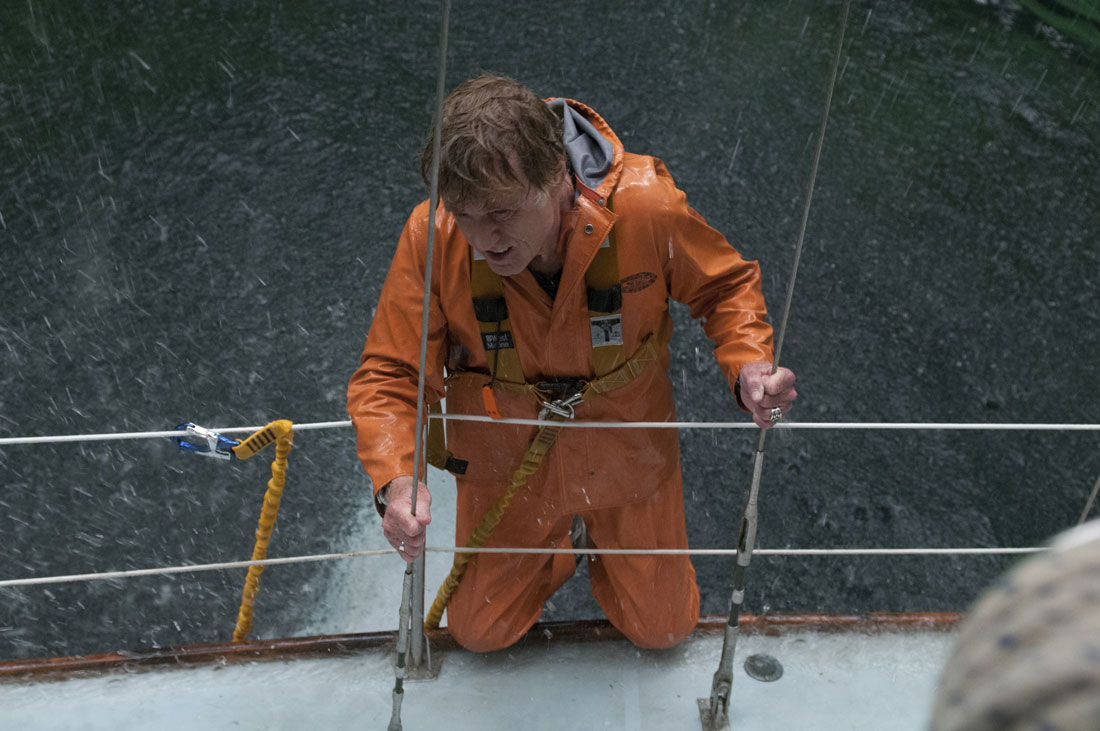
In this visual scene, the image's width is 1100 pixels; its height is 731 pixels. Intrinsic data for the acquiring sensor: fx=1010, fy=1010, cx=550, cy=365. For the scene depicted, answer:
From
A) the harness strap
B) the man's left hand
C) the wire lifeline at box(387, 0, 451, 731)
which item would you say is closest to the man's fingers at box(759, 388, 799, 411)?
the man's left hand

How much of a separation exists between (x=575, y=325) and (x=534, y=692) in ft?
2.21

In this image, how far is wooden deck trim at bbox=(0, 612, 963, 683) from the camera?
1.79 m

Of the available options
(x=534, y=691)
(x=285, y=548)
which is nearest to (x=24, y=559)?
(x=285, y=548)

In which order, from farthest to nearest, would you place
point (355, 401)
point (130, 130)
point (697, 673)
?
1. point (130, 130)
2. point (697, 673)
3. point (355, 401)

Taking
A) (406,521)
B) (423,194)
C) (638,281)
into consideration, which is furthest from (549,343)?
(423,194)

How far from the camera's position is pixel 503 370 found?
1.71 metres

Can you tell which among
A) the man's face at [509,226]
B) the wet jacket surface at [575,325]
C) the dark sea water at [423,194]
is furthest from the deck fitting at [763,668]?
the dark sea water at [423,194]

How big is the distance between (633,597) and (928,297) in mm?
2932

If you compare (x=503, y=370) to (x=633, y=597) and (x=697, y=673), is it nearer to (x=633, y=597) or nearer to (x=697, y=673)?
(x=633, y=597)

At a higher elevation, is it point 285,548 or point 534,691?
point 534,691

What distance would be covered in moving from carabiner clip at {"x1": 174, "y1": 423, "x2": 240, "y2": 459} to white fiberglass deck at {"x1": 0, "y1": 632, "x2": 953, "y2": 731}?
0.42m

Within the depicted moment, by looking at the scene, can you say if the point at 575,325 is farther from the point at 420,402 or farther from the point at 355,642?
the point at 355,642

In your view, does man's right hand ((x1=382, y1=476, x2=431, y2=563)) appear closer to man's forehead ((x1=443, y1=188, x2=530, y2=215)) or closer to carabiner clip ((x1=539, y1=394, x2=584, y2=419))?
carabiner clip ((x1=539, y1=394, x2=584, y2=419))

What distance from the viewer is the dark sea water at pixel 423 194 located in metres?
3.40
